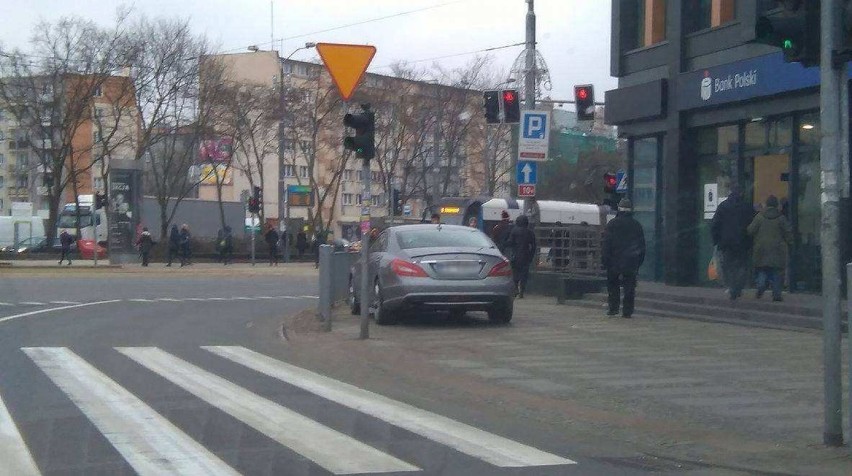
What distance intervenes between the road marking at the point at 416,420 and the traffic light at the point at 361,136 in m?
3.31

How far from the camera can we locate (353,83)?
14.9 m

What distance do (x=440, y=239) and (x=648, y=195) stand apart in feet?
29.7

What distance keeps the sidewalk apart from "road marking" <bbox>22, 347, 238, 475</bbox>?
265 cm

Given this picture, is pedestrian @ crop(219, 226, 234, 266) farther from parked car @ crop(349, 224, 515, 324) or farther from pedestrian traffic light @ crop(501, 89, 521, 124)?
parked car @ crop(349, 224, 515, 324)

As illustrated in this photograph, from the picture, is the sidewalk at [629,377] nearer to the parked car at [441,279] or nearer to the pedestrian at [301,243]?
the parked car at [441,279]

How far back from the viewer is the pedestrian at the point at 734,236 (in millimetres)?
18344

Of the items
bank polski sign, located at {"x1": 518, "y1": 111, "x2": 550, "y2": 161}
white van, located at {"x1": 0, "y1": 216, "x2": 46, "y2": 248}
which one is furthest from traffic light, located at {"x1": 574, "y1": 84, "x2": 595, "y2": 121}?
white van, located at {"x1": 0, "y1": 216, "x2": 46, "y2": 248}

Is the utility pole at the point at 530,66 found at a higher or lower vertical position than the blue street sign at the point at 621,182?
higher

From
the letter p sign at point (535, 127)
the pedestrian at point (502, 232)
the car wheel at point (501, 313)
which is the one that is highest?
the letter p sign at point (535, 127)

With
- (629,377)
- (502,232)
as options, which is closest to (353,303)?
(502,232)

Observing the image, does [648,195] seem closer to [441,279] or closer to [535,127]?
[535,127]

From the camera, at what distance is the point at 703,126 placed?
909 inches

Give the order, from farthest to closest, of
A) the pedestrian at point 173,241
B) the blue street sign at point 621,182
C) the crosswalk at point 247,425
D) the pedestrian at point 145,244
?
the pedestrian at point 173,241, the pedestrian at point 145,244, the blue street sign at point 621,182, the crosswalk at point 247,425

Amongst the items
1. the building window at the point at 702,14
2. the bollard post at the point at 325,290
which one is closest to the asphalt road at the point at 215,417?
the bollard post at the point at 325,290
